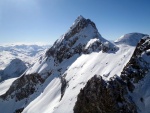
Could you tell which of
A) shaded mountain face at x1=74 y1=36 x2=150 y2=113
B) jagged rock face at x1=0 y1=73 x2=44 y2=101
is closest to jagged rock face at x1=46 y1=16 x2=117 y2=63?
jagged rock face at x1=0 y1=73 x2=44 y2=101

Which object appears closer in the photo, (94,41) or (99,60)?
(99,60)

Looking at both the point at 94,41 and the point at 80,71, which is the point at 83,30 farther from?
the point at 80,71

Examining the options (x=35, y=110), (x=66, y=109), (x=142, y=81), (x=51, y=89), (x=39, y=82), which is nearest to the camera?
(x=142, y=81)

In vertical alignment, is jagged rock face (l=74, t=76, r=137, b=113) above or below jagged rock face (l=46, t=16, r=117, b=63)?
below

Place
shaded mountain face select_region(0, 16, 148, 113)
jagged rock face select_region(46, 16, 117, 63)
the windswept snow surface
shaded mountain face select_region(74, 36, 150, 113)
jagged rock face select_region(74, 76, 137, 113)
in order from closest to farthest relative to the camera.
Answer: jagged rock face select_region(74, 76, 137, 113) → shaded mountain face select_region(74, 36, 150, 113) → shaded mountain face select_region(0, 16, 148, 113) → the windswept snow surface → jagged rock face select_region(46, 16, 117, 63)

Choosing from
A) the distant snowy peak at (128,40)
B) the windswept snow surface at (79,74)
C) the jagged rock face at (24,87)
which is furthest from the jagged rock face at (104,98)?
the distant snowy peak at (128,40)

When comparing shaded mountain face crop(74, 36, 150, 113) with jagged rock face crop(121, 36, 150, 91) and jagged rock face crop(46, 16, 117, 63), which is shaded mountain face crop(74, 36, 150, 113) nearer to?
jagged rock face crop(121, 36, 150, 91)

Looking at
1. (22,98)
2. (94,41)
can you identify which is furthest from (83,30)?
(22,98)
